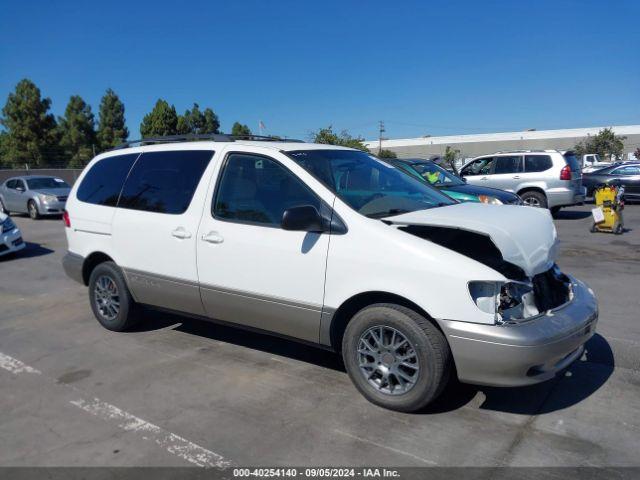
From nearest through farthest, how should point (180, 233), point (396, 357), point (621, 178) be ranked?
point (396, 357) → point (180, 233) → point (621, 178)

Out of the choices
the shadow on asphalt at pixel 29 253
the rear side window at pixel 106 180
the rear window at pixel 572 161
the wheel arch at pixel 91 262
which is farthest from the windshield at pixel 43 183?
the rear window at pixel 572 161

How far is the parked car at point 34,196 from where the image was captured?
675 inches

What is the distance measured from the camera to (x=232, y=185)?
14.4 feet

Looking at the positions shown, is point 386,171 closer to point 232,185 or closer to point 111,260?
point 232,185

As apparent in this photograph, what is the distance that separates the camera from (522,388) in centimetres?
393

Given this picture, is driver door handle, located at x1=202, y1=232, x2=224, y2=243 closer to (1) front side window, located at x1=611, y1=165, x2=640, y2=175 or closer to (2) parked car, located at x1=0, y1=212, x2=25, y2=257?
(2) parked car, located at x1=0, y1=212, x2=25, y2=257

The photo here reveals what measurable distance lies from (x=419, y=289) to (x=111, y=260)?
138 inches

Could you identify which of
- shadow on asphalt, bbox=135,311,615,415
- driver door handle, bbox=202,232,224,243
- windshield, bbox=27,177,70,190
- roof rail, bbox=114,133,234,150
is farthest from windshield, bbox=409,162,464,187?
windshield, bbox=27,177,70,190

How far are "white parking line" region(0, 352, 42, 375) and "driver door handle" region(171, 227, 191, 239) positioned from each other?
1.66 metres

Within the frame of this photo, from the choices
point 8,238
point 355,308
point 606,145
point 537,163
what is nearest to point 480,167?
point 537,163

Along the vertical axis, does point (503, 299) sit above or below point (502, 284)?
below

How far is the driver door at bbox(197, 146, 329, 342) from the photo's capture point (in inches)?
151

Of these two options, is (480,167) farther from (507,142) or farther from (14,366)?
(507,142)

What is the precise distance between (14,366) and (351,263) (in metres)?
3.29
